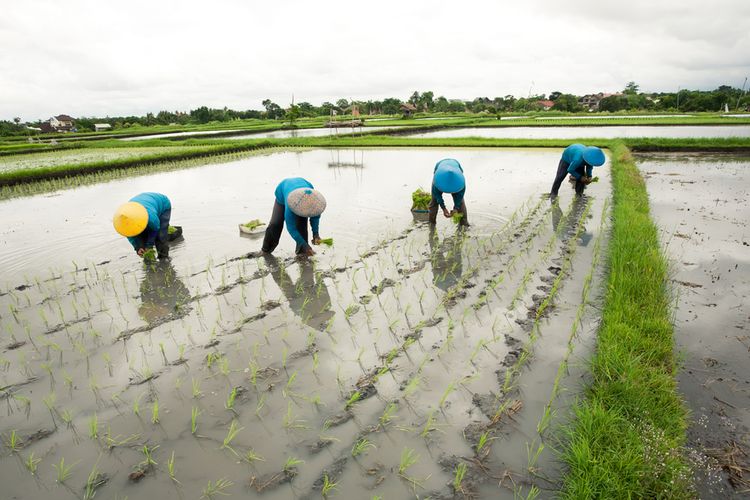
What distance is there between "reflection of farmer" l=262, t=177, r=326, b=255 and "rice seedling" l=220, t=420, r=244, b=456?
252 cm

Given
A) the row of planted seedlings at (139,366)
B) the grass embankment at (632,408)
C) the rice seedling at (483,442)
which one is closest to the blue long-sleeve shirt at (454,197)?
the grass embankment at (632,408)

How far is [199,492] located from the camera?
7.84ft

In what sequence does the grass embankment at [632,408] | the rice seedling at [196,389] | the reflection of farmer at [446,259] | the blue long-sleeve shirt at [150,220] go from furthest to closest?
1. the blue long-sleeve shirt at [150,220]
2. the reflection of farmer at [446,259]
3. the rice seedling at [196,389]
4. the grass embankment at [632,408]

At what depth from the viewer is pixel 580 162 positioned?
830 cm

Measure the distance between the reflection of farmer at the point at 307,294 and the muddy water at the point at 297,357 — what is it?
26 millimetres

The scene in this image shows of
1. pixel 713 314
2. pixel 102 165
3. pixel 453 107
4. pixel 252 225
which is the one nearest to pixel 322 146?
pixel 102 165

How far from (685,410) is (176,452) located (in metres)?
3.45

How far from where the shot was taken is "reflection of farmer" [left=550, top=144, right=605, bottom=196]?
7922 mm

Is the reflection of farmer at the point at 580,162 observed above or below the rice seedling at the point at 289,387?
above

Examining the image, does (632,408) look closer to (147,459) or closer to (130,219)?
(147,459)

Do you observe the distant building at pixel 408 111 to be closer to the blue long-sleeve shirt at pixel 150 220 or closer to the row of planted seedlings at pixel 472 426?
the blue long-sleeve shirt at pixel 150 220

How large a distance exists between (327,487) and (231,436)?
0.79m

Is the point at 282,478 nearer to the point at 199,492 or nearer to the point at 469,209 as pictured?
the point at 199,492

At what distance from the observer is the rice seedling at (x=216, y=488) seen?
2.37 meters
